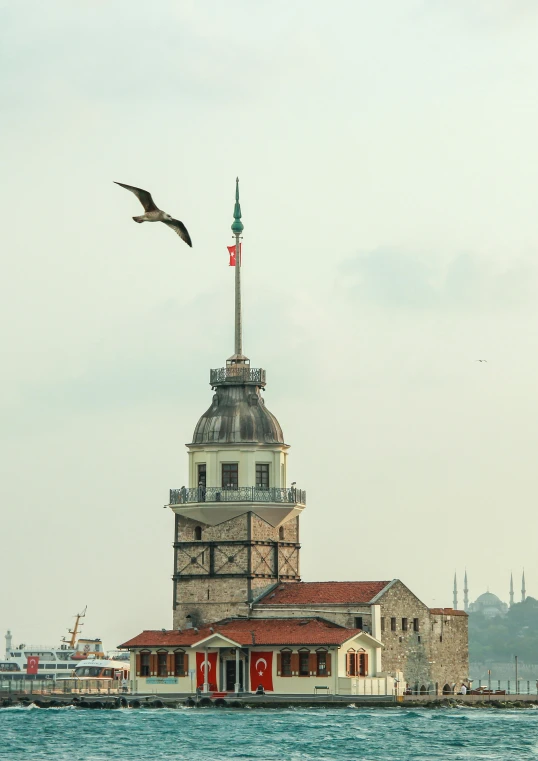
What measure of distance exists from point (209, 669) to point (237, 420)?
14.3m

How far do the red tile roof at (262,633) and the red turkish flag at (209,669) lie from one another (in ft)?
3.15

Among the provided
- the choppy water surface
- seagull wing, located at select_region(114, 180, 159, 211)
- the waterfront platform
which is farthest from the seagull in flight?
the waterfront platform

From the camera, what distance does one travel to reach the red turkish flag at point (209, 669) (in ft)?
328

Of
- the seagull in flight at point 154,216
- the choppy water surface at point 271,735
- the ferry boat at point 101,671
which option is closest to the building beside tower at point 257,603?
the choppy water surface at point 271,735

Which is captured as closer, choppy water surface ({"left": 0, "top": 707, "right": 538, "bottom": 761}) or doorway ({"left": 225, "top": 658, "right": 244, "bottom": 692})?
choppy water surface ({"left": 0, "top": 707, "right": 538, "bottom": 761})

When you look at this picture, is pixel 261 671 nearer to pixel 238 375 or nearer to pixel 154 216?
pixel 238 375

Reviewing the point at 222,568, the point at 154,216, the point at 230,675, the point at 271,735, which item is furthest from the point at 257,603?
the point at 154,216

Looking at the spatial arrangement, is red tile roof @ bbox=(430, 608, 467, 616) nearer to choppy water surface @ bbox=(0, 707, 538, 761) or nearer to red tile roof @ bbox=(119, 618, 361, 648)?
choppy water surface @ bbox=(0, 707, 538, 761)

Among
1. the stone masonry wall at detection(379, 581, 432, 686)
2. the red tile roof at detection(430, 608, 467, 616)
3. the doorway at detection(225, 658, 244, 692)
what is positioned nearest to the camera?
the doorway at detection(225, 658, 244, 692)

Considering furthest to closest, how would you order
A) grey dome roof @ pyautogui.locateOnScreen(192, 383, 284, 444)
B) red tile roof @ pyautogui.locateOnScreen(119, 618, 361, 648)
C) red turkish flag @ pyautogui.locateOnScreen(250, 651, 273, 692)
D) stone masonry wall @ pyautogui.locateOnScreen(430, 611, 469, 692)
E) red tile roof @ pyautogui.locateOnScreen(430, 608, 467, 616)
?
grey dome roof @ pyautogui.locateOnScreen(192, 383, 284, 444) → red tile roof @ pyautogui.locateOnScreen(430, 608, 467, 616) → stone masonry wall @ pyautogui.locateOnScreen(430, 611, 469, 692) → red turkish flag @ pyautogui.locateOnScreen(250, 651, 273, 692) → red tile roof @ pyautogui.locateOnScreen(119, 618, 361, 648)

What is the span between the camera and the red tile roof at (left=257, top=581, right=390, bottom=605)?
4033 inches

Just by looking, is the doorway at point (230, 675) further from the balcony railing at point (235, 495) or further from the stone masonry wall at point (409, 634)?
the balcony railing at point (235, 495)

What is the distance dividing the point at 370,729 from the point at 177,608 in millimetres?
21801

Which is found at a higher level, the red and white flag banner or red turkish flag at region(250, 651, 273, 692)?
the red and white flag banner
